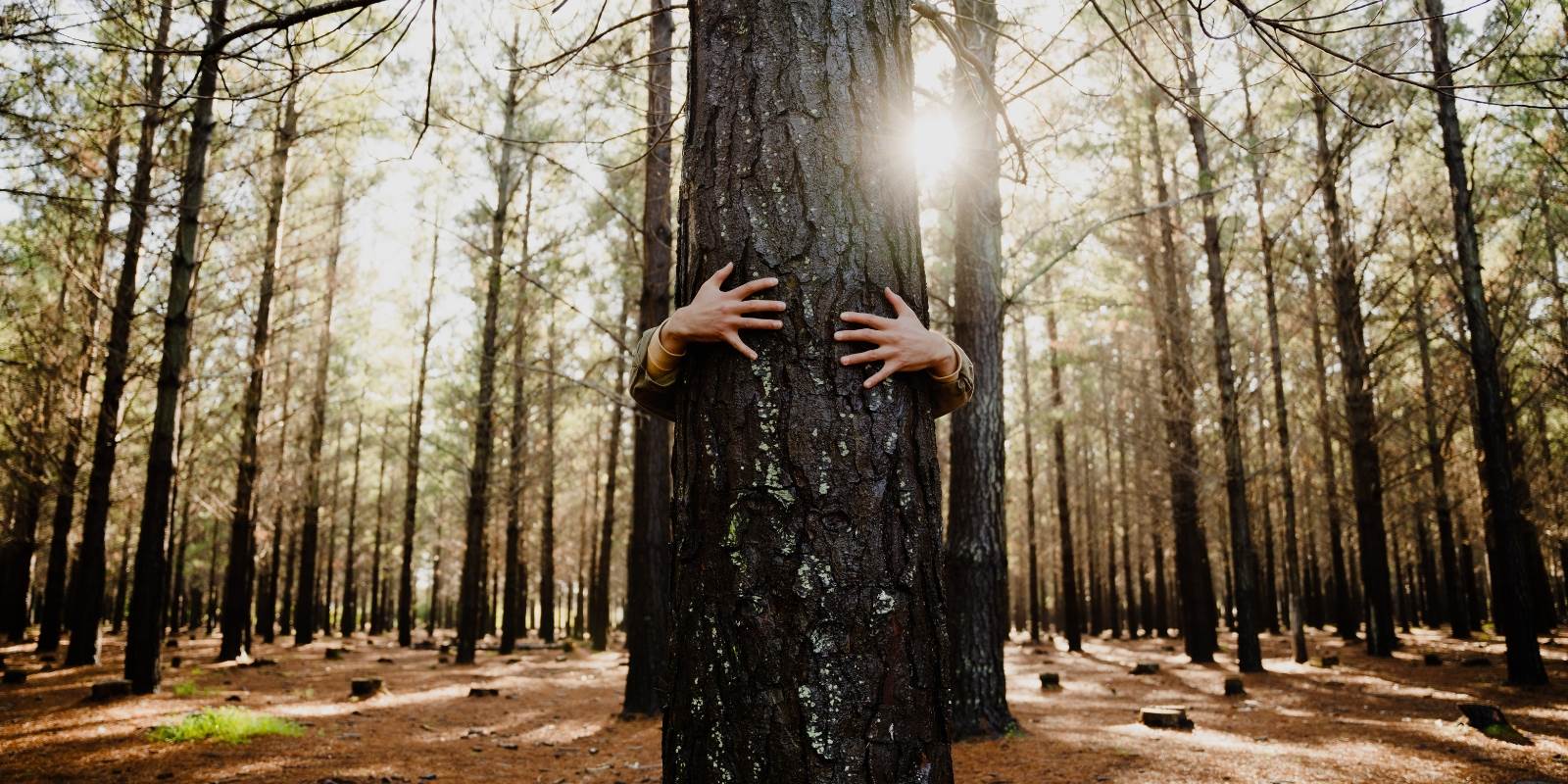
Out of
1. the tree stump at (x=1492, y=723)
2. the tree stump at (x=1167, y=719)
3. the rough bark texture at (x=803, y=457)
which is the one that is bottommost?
the tree stump at (x=1167, y=719)

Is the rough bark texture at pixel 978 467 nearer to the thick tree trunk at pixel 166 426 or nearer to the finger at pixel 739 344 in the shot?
the finger at pixel 739 344

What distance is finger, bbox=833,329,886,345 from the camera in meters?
1.74

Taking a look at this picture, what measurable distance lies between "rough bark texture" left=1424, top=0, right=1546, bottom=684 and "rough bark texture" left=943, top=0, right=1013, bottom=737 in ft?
22.3

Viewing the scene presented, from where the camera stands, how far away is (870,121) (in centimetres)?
191

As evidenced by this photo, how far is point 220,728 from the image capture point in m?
7.17

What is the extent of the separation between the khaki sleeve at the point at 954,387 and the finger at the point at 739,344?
1.53 ft

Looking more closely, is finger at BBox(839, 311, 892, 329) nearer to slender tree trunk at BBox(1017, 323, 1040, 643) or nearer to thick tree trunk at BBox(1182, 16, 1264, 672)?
thick tree trunk at BBox(1182, 16, 1264, 672)

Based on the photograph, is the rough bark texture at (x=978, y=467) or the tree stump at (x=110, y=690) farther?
the tree stump at (x=110, y=690)

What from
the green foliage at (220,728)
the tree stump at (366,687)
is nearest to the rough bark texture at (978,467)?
the green foliage at (220,728)

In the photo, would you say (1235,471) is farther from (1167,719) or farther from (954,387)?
(954,387)

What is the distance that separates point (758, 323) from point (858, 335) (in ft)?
0.72

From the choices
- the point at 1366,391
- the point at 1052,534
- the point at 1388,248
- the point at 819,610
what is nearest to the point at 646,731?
the point at 819,610

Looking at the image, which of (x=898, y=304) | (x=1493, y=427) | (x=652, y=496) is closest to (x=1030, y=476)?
(x=1493, y=427)

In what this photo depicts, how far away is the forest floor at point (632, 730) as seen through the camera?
6145mm
